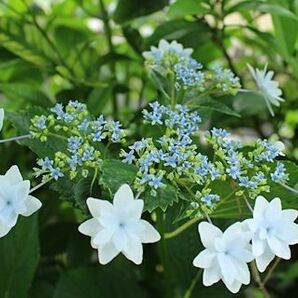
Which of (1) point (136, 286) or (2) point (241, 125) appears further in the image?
(2) point (241, 125)

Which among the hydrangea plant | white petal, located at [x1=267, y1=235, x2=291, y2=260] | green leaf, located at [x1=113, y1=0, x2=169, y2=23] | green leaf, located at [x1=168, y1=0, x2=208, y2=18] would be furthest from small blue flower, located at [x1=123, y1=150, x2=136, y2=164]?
green leaf, located at [x1=113, y1=0, x2=169, y2=23]

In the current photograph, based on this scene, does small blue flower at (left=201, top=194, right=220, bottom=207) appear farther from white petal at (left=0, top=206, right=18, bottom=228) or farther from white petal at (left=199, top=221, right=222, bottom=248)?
white petal at (left=0, top=206, right=18, bottom=228)

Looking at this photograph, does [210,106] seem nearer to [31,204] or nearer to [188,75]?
[188,75]

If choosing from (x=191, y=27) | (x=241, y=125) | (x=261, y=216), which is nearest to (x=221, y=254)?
(x=261, y=216)

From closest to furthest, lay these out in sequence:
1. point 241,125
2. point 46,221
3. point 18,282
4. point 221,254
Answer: point 221,254, point 18,282, point 46,221, point 241,125

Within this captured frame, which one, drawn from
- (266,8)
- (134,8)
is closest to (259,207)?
(266,8)

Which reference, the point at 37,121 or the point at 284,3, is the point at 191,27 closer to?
the point at 284,3

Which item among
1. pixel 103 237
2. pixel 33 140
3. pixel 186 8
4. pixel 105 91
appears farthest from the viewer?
pixel 105 91
